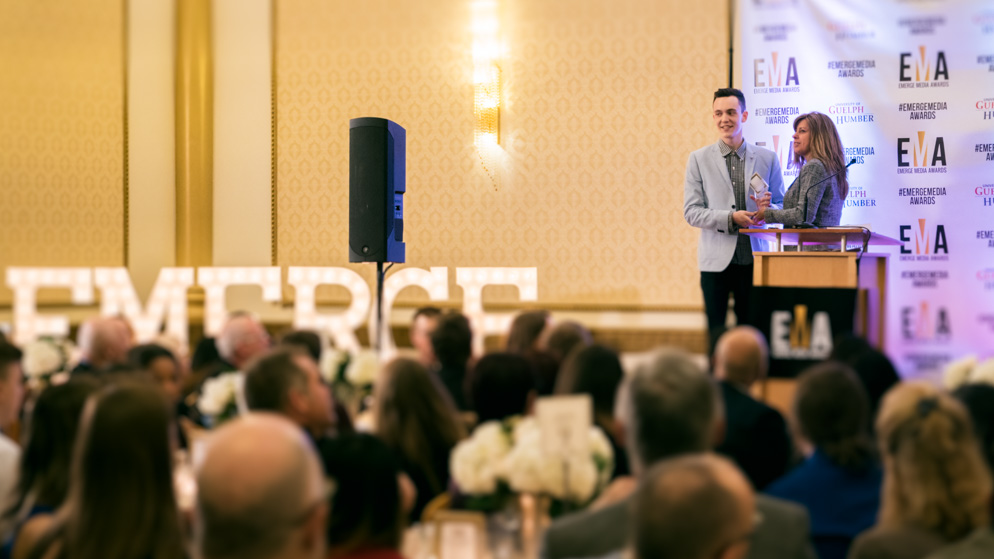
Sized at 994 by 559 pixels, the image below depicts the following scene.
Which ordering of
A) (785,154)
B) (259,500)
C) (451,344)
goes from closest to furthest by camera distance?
(259,500)
(451,344)
(785,154)

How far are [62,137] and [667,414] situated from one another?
292 inches

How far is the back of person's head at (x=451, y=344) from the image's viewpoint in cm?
375

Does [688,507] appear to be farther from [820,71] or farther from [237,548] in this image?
[820,71]

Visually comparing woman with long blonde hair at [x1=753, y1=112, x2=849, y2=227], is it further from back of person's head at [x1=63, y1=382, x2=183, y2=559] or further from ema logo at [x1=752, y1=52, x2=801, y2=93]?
back of person's head at [x1=63, y1=382, x2=183, y2=559]

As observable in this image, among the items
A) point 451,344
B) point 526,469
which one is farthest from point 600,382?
point 451,344

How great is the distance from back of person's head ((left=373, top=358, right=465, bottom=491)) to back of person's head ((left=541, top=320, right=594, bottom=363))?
43.7 inches

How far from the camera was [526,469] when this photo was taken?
2.21 m

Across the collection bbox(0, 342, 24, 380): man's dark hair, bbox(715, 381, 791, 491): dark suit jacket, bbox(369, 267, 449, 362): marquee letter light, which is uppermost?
bbox(369, 267, 449, 362): marquee letter light

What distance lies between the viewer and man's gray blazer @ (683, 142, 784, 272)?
545 centimetres

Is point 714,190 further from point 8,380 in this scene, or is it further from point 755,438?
point 8,380

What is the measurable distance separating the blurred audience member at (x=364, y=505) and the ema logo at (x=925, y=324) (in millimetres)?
5717

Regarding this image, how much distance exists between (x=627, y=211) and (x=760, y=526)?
5708mm

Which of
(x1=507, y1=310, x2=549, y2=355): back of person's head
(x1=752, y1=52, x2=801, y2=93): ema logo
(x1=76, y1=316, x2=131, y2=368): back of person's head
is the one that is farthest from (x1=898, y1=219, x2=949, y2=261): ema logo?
(x1=76, y1=316, x2=131, y2=368): back of person's head

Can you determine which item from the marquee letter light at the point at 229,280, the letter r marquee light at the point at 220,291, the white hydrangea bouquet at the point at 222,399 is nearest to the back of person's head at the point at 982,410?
the white hydrangea bouquet at the point at 222,399
